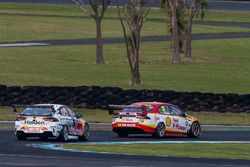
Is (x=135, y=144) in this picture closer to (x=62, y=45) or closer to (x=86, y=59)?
(x=86, y=59)

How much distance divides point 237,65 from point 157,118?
29.4 m

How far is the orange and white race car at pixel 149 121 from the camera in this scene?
33031 mm

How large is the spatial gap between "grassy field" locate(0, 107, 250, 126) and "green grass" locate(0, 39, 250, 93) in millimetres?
5640

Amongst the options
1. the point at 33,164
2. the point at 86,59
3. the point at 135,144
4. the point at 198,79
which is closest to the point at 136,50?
the point at 198,79

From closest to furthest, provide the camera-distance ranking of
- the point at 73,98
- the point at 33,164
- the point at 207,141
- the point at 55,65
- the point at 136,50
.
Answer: the point at 33,164, the point at 207,141, the point at 73,98, the point at 136,50, the point at 55,65

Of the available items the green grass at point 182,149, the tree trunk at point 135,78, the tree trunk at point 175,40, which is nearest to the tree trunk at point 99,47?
the tree trunk at point 175,40

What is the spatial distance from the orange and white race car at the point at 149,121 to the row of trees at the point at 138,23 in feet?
60.1

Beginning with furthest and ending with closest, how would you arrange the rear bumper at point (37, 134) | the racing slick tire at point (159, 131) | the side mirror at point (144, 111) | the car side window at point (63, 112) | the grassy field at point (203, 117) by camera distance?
the grassy field at point (203, 117) < the racing slick tire at point (159, 131) < the side mirror at point (144, 111) < the car side window at point (63, 112) < the rear bumper at point (37, 134)

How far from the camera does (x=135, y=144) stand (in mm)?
29812

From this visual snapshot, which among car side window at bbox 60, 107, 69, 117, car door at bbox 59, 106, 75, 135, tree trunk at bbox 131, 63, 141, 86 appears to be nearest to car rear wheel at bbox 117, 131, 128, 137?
car door at bbox 59, 106, 75, 135

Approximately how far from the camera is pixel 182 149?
28.0 meters

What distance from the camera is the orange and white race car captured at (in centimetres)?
3303

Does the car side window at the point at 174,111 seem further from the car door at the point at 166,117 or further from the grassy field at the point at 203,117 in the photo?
the grassy field at the point at 203,117

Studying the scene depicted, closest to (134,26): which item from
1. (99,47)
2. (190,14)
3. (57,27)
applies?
(99,47)
